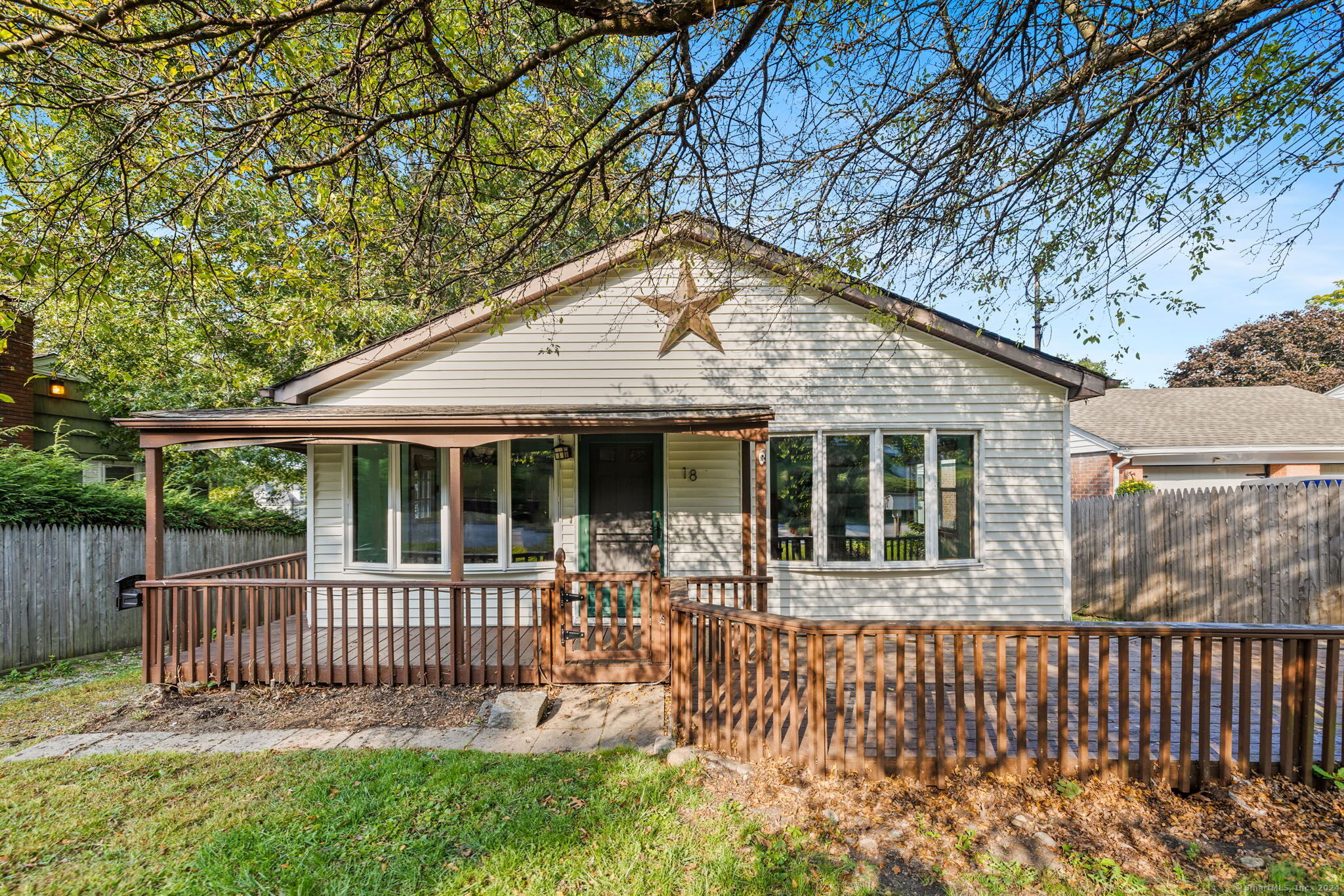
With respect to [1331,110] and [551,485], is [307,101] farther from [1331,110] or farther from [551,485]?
[1331,110]

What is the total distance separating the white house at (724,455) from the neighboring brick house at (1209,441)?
19.2 ft

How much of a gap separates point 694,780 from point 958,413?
539cm

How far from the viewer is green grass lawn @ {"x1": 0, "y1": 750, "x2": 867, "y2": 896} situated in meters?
2.62

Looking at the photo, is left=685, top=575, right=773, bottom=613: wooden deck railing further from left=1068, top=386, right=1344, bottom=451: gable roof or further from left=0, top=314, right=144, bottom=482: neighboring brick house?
left=1068, top=386, right=1344, bottom=451: gable roof

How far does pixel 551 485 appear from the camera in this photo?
273 inches

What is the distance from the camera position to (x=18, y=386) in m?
9.33

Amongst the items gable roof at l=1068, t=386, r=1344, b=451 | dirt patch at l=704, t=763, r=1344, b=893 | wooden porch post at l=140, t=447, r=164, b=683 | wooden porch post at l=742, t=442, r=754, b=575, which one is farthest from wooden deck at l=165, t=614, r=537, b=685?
gable roof at l=1068, t=386, r=1344, b=451

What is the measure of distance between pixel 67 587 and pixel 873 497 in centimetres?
979

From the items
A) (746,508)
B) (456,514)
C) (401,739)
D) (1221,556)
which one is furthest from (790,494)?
(1221,556)

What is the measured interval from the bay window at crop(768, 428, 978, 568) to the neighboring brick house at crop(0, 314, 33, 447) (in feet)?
39.4

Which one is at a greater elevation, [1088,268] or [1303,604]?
[1088,268]

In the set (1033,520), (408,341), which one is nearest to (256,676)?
(408,341)

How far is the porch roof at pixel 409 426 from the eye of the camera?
5.43 metres

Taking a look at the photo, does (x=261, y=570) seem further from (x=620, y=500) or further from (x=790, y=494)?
(x=790, y=494)
